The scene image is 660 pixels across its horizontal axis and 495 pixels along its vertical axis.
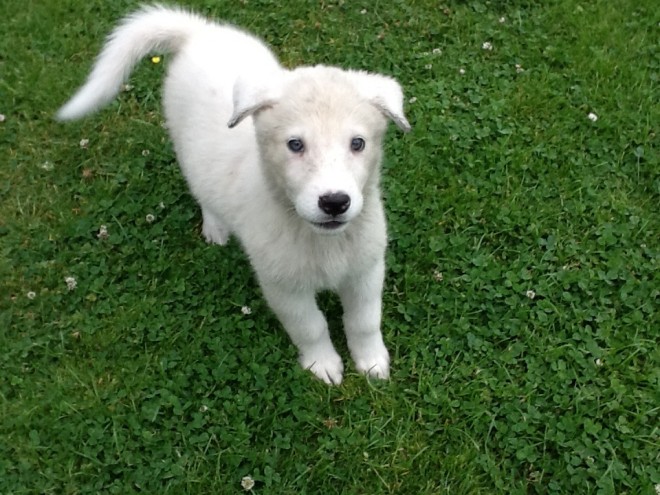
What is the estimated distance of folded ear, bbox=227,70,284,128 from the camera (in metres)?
2.78

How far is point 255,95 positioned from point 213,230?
1409 mm

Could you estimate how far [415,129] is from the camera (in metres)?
4.45

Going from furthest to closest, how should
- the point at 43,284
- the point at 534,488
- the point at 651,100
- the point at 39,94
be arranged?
the point at 39,94 < the point at 651,100 < the point at 43,284 < the point at 534,488

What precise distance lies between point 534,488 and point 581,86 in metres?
2.55

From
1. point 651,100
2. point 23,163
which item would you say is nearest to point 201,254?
point 23,163

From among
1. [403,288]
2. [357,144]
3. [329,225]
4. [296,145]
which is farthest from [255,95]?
[403,288]

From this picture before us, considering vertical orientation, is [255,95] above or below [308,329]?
above

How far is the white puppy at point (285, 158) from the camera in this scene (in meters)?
2.66

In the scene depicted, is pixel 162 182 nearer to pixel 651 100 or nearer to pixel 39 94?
pixel 39 94

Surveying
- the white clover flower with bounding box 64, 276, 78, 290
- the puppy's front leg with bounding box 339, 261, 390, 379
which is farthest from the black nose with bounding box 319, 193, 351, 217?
the white clover flower with bounding box 64, 276, 78, 290

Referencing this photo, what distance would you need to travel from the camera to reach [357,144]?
2703mm

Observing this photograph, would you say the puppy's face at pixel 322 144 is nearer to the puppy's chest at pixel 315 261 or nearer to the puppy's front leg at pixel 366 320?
the puppy's chest at pixel 315 261

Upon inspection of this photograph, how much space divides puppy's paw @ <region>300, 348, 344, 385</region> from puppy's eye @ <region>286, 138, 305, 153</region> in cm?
113

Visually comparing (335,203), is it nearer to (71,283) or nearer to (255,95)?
(255,95)
